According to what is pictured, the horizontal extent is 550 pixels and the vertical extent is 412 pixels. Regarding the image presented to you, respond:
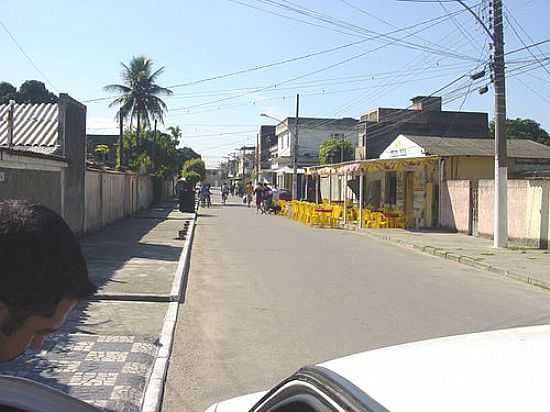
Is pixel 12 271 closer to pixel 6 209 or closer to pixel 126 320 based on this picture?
pixel 6 209

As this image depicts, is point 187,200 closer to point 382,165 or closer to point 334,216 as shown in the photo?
point 334,216

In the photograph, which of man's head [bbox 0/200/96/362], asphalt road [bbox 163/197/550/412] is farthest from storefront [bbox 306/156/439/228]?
man's head [bbox 0/200/96/362]

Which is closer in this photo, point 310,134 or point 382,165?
point 382,165

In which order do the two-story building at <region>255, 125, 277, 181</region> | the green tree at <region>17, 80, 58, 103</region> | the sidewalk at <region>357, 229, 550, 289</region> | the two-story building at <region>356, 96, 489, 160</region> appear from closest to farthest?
the sidewalk at <region>357, 229, 550, 289</region>, the two-story building at <region>356, 96, 489, 160</region>, the green tree at <region>17, 80, 58, 103</region>, the two-story building at <region>255, 125, 277, 181</region>

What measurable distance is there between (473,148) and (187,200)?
54.6 feet

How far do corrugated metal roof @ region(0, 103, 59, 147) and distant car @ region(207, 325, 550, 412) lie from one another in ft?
62.5

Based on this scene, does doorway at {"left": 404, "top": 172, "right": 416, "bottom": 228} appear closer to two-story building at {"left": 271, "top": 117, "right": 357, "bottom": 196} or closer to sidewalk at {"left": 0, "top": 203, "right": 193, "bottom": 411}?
sidewalk at {"left": 0, "top": 203, "right": 193, "bottom": 411}

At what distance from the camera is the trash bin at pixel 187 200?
137ft

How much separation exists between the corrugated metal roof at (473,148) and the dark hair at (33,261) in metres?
29.0

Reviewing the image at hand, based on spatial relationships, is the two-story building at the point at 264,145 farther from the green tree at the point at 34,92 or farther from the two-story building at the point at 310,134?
the green tree at the point at 34,92

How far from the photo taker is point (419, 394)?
1.79 meters

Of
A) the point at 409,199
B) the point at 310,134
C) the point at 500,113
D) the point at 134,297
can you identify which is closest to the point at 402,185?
the point at 409,199

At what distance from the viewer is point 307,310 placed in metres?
10.9

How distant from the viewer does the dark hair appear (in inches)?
75.3
